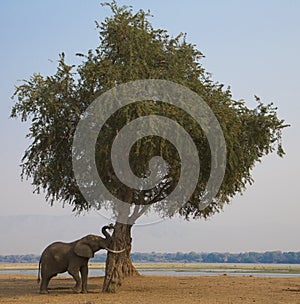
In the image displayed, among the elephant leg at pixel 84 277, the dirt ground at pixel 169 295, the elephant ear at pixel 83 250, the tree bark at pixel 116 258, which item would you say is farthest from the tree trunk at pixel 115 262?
the elephant ear at pixel 83 250

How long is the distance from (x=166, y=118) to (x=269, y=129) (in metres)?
6.50

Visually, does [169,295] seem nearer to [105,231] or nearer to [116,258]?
[116,258]

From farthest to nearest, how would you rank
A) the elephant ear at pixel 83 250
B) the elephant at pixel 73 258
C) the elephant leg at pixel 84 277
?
1. the elephant at pixel 73 258
2. the elephant leg at pixel 84 277
3. the elephant ear at pixel 83 250

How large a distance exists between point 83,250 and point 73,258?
2.31 feet

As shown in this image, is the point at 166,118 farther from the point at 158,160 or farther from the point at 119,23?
the point at 119,23

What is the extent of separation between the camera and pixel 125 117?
2600 cm

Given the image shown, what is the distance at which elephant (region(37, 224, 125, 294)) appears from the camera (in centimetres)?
2783

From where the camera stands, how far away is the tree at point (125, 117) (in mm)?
26812

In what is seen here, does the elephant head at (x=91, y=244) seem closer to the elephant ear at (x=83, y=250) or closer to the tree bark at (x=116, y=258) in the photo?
the elephant ear at (x=83, y=250)

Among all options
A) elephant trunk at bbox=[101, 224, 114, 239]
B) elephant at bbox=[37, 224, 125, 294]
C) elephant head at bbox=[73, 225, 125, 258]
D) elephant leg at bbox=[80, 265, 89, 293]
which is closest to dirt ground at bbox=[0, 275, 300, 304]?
elephant leg at bbox=[80, 265, 89, 293]

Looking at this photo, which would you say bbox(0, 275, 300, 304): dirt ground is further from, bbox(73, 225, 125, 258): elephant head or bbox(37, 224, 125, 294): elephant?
bbox(73, 225, 125, 258): elephant head

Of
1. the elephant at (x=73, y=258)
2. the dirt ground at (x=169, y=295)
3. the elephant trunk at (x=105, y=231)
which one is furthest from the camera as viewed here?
the elephant trunk at (x=105, y=231)

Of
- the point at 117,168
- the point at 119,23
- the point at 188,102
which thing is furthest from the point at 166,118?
the point at 119,23

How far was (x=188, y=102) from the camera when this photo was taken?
89.8 feet
